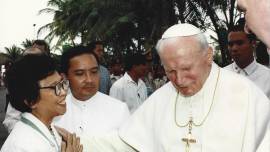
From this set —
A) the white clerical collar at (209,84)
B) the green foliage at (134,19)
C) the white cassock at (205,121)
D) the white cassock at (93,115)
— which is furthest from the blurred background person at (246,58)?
the green foliage at (134,19)

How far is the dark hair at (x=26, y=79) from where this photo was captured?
3.30 metres

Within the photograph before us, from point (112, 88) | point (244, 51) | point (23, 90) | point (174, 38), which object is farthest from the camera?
point (112, 88)

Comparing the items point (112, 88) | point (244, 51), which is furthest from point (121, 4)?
point (244, 51)

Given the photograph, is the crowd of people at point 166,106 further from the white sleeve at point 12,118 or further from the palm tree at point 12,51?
the palm tree at point 12,51

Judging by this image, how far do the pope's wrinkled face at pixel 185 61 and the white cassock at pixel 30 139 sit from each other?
98 centimetres

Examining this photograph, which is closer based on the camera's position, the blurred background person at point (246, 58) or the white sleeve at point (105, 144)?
the white sleeve at point (105, 144)

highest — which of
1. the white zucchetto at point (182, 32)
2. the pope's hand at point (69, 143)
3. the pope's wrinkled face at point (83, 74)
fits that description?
the white zucchetto at point (182, 32)

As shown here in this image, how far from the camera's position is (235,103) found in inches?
138

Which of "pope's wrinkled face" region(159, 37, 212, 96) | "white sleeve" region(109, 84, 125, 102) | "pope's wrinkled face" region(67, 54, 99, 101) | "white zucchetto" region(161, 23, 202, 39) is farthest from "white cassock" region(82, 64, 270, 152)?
"white sleeve" region(109, 84, 125, 102)

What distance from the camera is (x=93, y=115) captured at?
4.61 m

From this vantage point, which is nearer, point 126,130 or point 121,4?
point 126,130

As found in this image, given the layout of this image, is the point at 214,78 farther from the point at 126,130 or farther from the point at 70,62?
the point at 70,62

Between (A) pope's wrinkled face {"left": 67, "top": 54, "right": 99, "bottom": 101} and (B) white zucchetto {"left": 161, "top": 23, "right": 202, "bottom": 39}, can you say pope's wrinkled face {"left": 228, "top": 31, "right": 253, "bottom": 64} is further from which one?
(B) white zucchetto {"left": 161, "top": 23, "right": 202, "bottom": 39}

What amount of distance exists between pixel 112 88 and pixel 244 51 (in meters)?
3.40
